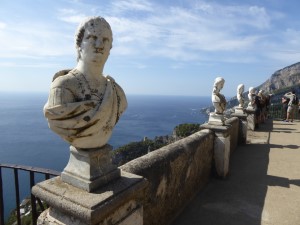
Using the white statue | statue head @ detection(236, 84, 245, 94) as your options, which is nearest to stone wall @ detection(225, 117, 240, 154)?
statue head @ detection(236, 84, 245, 94)

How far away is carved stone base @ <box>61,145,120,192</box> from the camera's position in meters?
2.07

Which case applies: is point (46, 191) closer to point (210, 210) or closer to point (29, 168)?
point (29, 168)

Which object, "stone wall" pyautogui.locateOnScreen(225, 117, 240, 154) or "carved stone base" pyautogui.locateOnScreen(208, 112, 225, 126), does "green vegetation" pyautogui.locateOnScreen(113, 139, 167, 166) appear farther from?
"carved stone base" pyautogui.locateOnScreen(208, 112, 225, 126)

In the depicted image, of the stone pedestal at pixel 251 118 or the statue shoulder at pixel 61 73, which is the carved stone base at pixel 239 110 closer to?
the stone pedestal at pixel 251 118

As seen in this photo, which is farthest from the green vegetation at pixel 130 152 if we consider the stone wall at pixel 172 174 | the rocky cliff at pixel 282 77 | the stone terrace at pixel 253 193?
the rocky cliff at pixel 282 77

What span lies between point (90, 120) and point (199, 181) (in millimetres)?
4099

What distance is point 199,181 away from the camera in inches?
220

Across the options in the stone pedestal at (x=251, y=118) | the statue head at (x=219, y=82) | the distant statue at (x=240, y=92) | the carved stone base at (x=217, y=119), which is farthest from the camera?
the stone pedestal at (x=251, y=118)

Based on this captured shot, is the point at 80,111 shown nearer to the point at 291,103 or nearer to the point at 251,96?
the point at 251,96

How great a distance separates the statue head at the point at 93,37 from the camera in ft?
6.64

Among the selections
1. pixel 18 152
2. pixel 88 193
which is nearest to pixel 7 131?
pixel 18 152

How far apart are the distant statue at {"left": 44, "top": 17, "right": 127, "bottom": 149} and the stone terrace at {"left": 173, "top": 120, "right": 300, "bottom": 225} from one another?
2912 mm

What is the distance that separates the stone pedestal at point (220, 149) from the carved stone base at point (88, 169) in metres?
4.43

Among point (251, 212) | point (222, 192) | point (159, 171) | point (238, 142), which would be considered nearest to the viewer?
point (159, 171)
